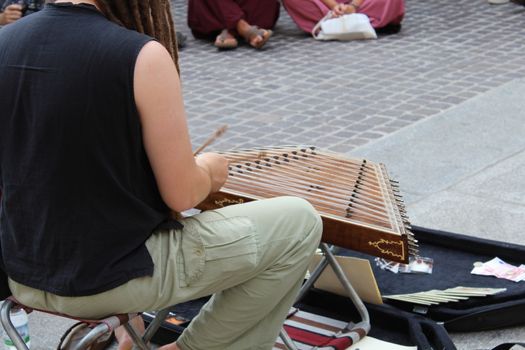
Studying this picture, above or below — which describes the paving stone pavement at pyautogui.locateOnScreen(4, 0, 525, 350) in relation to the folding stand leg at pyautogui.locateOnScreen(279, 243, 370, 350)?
below

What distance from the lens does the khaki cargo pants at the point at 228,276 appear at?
2.26 metres

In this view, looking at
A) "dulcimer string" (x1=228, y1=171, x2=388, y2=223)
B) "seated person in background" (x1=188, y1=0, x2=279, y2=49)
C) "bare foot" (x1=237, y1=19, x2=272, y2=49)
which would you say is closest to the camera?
"dulcimer string" (x1=228, y1=171, x2=388, y2=223)

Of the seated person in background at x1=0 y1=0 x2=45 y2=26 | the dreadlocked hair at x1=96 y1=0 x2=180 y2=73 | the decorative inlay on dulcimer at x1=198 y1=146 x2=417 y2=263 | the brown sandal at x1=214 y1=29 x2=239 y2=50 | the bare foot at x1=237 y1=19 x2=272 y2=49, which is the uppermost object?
the dreadlocked hair at x1=96 y1=0 x2=180 y2=73

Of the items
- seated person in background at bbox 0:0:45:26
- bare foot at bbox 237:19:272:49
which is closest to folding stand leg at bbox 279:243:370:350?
seated person in background at bbox 0:0:45:26

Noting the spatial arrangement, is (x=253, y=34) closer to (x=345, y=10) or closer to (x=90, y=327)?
(x=345, y=10)

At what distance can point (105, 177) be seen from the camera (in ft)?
7.13

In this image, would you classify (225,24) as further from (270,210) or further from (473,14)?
(270,210)

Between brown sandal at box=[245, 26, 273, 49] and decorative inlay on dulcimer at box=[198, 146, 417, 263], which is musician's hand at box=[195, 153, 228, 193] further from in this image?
brown sandal at box=[245, 26, 273, 49]

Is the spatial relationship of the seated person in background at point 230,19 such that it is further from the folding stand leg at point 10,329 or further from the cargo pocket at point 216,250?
the folding stand leg at point 10,329

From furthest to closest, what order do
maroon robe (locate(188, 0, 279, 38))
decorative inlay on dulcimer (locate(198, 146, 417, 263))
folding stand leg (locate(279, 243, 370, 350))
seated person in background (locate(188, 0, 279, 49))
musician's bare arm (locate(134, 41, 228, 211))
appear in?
1. maroon robe (locate(188, 0, 279, 38))
2. seated person in background (locate(188, 0, 279, 49))
3. folding stand leg (locate(279, 243, 370, 350))
4. decorative inlay on dulcimer (locate(198, 146, 417, 263))
5. musician's bare arm (locate(134, 41, 228, 211))

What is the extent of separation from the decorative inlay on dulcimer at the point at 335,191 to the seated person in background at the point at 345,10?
15.9 ft

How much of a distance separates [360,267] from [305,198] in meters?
0.40

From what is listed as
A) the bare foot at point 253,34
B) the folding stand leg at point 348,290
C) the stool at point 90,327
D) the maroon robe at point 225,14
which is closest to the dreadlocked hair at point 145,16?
the stool at point 90,327

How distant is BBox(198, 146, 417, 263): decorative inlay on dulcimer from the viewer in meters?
2.53
